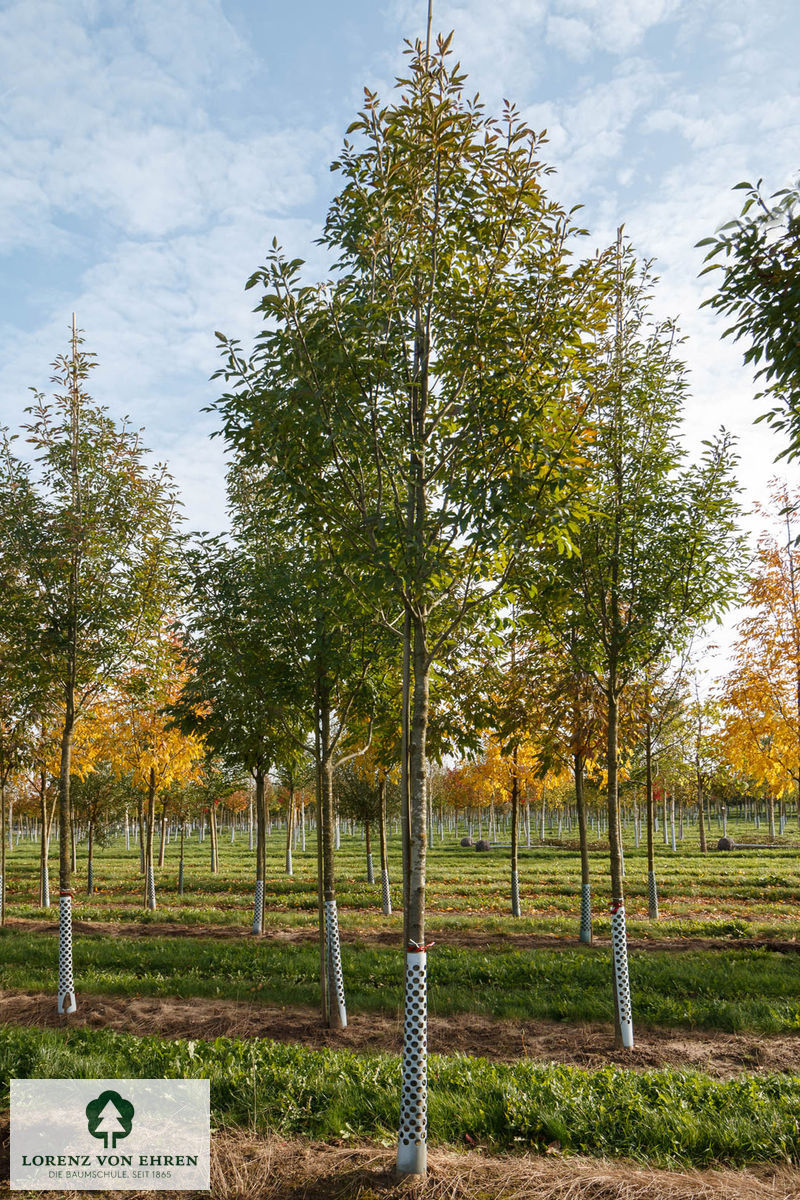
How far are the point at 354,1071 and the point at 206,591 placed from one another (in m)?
5.94

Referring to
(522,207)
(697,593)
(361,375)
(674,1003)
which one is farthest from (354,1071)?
(522,207)

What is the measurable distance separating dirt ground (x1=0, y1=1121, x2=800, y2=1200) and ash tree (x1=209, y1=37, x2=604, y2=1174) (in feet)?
3.52

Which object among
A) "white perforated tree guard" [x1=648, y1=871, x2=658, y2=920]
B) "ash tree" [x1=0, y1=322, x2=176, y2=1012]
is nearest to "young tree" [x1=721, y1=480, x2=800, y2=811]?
"white perforated tree guard" [x1=648, y1=871, x2=658, y2=920]

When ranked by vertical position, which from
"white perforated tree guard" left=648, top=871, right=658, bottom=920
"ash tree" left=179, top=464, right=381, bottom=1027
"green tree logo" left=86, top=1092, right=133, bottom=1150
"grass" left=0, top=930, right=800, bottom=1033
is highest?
"ash tree" left=179, top=464, right=381, bottom=1027

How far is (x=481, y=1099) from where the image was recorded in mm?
5832

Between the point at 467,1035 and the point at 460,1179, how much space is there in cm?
428

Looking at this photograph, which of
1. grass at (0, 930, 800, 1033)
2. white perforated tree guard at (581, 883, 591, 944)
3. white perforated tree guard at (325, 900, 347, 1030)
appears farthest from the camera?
white perforated tree guard at (581, 883, 591, 944)

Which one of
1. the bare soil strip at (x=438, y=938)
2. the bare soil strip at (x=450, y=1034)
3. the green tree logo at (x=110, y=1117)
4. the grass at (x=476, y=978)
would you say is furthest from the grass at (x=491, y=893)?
the green tree logo at (x=110, y=1117)

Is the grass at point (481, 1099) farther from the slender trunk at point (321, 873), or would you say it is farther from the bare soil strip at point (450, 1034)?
the slender trunk at point (321, 873)

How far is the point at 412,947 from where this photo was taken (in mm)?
4926

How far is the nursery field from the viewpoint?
16.6 feet

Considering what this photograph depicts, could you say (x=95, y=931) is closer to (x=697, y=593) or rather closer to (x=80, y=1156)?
(x=80, y=1156)

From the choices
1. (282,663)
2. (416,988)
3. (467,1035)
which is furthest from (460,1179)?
(282,663)

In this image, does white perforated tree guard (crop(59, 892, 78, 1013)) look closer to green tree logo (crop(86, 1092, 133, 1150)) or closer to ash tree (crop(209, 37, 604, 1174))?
green tree logo (crop(86, 1092, 133, 1150))
